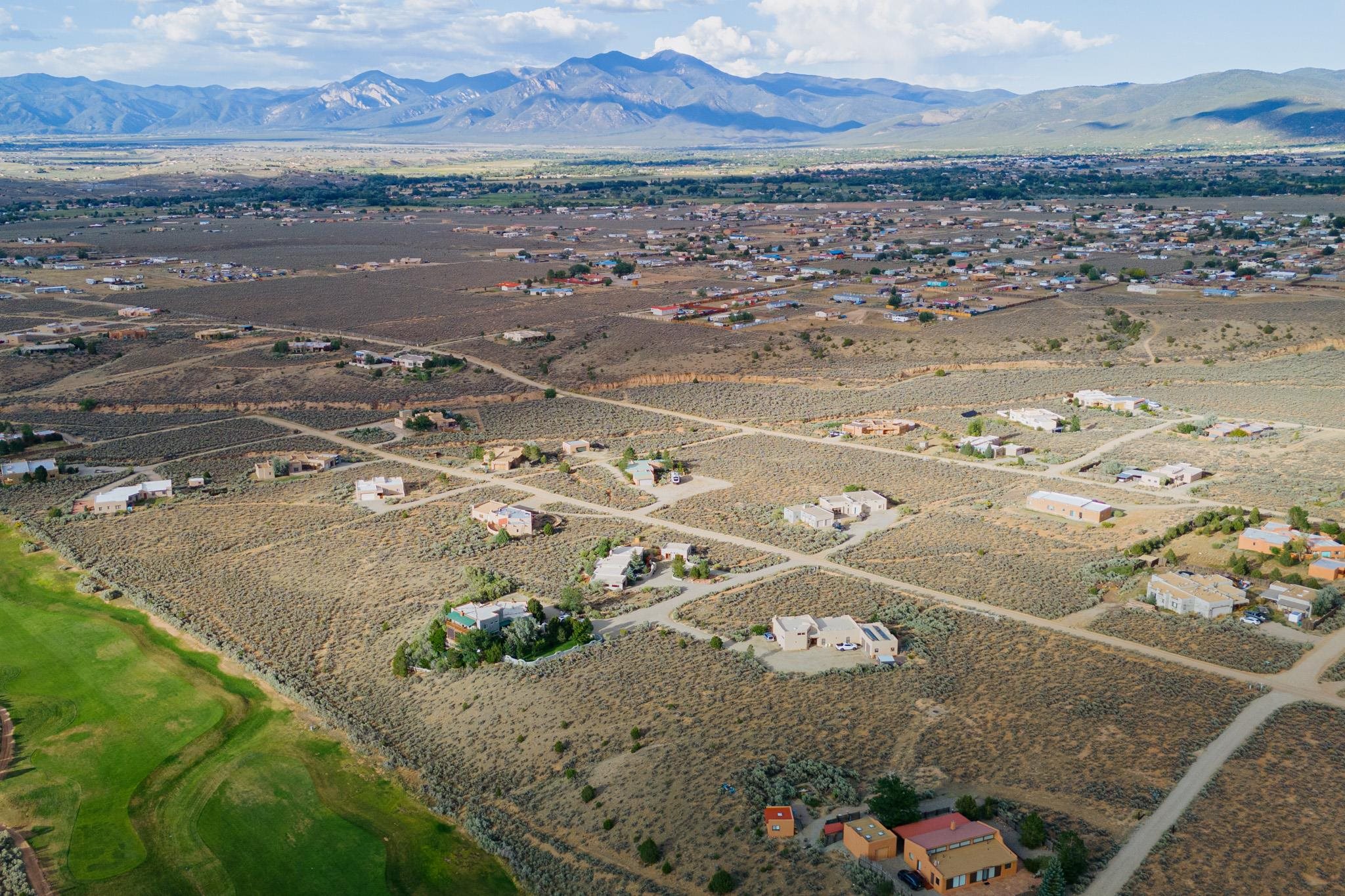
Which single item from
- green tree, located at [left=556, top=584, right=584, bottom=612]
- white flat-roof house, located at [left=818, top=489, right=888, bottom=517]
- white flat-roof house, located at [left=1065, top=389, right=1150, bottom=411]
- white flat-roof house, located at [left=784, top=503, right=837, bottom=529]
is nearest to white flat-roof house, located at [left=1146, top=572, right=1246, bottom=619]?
white flat-roof house, located at [left=818, top=489, right=888, bottom=517]

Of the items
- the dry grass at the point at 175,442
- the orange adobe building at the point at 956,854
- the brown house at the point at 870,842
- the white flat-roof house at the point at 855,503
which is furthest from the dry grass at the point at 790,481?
the dry grass at the point at 175,442

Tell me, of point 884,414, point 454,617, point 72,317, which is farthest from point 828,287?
point 454,617

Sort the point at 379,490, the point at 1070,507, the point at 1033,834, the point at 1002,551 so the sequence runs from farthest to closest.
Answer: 1. the point at 379,490
2. the point at 1070,507
3. the point at 1002,551
4. the point at 1033,834

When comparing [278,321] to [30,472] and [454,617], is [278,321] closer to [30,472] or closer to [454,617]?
[30,472]

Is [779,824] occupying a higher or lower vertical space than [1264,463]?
lower

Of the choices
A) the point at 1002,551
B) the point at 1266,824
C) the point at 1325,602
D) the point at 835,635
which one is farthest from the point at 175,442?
the point at 1266,824

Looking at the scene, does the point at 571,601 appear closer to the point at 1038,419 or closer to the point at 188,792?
the point at 188,792
